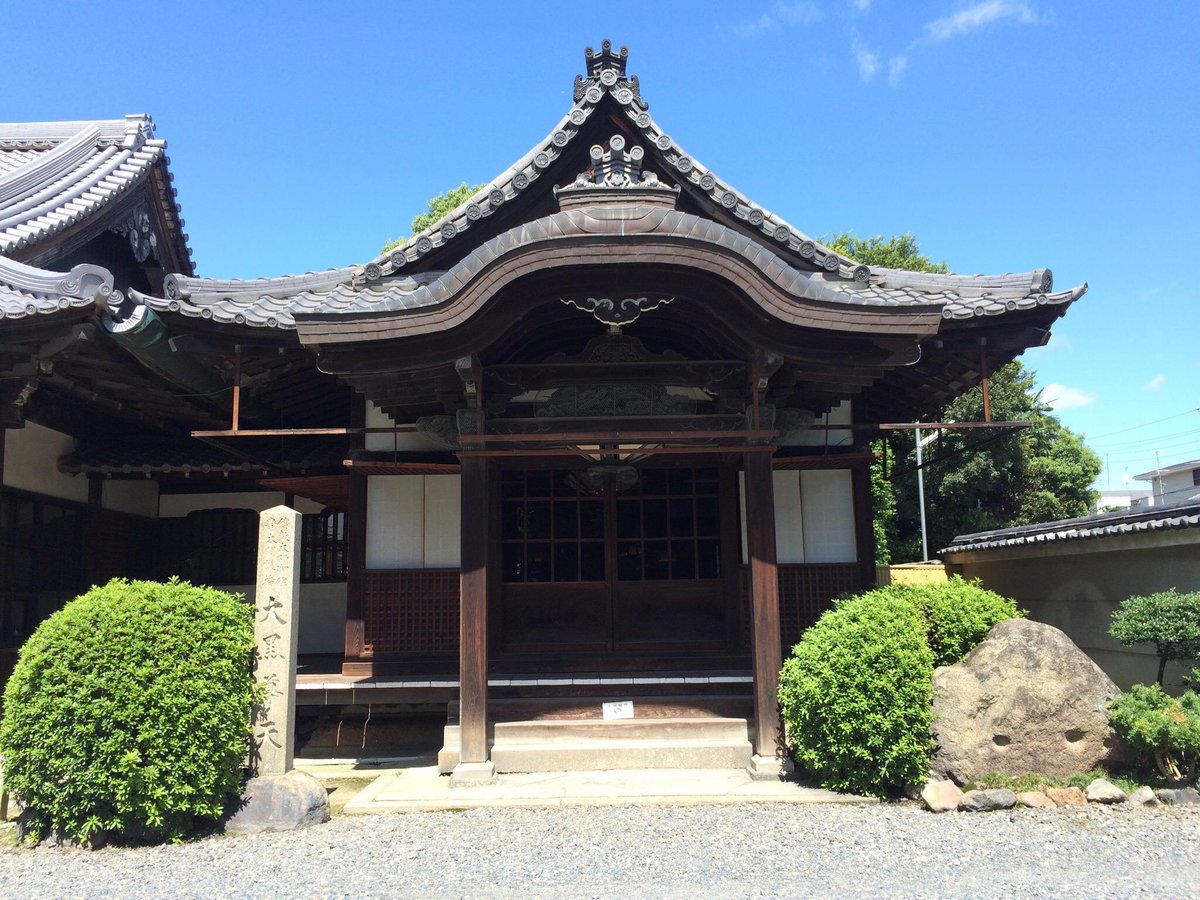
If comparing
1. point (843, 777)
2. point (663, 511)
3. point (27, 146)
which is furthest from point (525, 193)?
point (27, 146)

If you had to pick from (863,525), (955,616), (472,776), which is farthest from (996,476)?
(472,776)

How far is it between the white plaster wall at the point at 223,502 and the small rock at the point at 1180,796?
404 inches

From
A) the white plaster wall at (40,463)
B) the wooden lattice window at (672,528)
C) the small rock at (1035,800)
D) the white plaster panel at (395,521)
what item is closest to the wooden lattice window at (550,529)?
the wooden lattice window at (672,528)

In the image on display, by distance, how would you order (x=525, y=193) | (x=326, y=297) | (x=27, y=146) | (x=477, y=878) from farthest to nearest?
(x=27, y=146), (x=525, y=193), (x=326, y=297), (x=477, y=878)

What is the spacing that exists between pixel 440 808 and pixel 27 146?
12722mm

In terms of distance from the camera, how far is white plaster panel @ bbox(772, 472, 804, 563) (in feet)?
30.6

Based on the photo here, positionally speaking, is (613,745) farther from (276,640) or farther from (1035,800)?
(1035,800)

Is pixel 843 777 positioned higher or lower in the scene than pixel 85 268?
lower

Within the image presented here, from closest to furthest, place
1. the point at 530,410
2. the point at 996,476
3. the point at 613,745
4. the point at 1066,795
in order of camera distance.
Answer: the point at 1066,795
the point at 613,745
the point at 530,410
the point at 996,476

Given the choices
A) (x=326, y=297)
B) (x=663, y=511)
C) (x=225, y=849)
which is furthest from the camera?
(x=663, y=511)

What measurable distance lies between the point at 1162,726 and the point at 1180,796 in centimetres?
56

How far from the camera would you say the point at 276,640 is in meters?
6.78

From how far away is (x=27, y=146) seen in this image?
13.4 m

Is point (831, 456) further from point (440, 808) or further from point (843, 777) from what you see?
point (440, 808)
